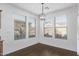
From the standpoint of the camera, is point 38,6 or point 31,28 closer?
point 38,6

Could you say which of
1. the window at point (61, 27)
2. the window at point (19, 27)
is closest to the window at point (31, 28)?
the window at point (19, 27)

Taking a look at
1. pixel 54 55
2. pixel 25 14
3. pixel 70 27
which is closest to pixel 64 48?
pixel 54 55

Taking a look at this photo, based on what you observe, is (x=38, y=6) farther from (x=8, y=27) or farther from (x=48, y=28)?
(x=8, y=27)

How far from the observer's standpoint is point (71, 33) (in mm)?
1268

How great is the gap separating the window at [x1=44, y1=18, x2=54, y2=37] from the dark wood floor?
0.20 metres

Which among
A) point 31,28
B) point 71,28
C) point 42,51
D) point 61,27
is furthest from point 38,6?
point 42,51

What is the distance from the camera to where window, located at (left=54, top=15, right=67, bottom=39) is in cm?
129

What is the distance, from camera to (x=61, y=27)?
131 cm

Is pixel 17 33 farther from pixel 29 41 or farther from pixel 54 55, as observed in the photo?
pixel 54 55

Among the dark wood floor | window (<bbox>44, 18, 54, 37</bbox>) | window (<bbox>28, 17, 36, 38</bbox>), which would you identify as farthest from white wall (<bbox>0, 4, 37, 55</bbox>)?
window (<bbox>44, 18, 54, 37</bbox>)

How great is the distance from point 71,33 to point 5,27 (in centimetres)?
99

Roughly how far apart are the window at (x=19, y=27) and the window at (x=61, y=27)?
51 centimetres

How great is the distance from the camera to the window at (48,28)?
1354 mm

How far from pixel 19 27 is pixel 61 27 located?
651mm
